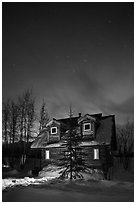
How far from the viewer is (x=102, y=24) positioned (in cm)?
536

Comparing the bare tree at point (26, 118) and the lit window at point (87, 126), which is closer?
the lit window at point (87, 126)

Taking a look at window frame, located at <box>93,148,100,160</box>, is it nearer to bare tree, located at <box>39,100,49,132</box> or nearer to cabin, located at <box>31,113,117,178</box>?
cabin, located at <box>31,113,117,178</box>

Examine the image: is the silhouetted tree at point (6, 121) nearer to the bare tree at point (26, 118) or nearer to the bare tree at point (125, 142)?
the bare tree at point (26, 118)

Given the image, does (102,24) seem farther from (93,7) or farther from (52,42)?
(52,42)

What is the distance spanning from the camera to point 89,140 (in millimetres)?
8961

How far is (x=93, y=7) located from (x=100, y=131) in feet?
19.4

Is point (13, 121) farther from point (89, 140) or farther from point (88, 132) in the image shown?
point (89, 140)

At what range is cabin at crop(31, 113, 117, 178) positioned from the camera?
28.9 ft

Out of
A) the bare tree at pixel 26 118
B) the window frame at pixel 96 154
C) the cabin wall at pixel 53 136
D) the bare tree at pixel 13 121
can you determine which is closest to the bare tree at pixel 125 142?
the window frame at pixel 96 154

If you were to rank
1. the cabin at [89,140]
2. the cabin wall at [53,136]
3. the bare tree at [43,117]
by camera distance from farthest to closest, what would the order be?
1. the bare tree at [43,117]
2. the cabin wall at [53,136]
3. the cabin at [89,140]

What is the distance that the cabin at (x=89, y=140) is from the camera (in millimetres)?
8820

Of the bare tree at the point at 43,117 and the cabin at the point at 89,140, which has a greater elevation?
the bare tree at the point at 43,117

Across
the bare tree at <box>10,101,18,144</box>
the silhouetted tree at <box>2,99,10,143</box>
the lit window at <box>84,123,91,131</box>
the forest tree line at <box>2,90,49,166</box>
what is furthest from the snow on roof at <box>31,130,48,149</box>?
the lit window at <box>84,123,91,131</box>

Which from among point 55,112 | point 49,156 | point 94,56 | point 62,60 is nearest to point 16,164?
point 49,156
